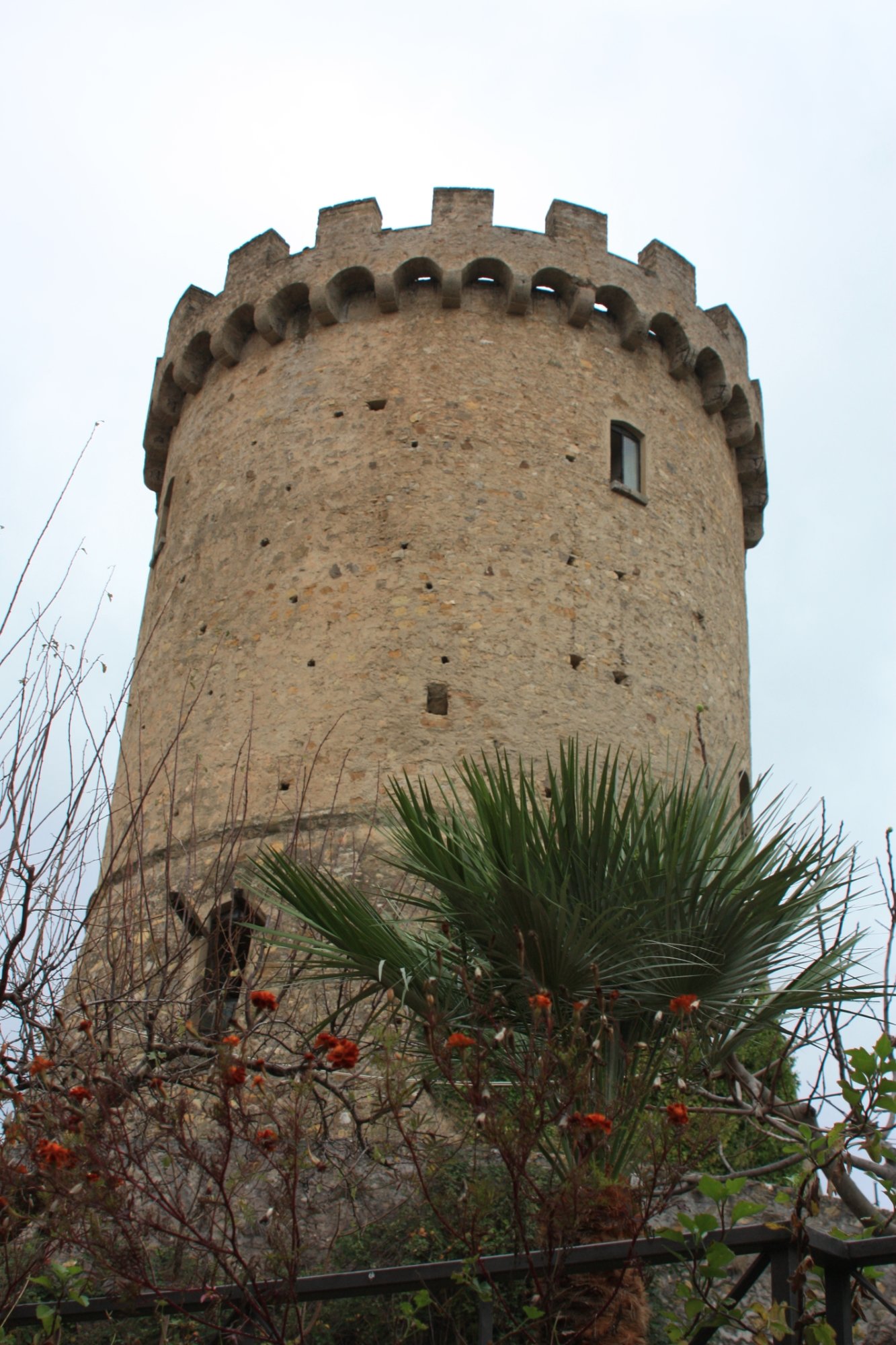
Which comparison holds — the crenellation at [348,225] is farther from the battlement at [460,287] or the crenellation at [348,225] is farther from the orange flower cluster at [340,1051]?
the orange flower cluster at [340,1051]

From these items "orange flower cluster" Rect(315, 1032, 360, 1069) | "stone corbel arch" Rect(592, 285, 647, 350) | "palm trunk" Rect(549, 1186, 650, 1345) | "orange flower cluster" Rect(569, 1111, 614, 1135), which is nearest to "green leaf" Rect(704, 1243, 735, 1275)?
"orange flower cluster" Rect(569, 1111, 614, 1135)

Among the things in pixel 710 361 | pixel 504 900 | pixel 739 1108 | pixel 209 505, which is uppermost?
pixel 710 361

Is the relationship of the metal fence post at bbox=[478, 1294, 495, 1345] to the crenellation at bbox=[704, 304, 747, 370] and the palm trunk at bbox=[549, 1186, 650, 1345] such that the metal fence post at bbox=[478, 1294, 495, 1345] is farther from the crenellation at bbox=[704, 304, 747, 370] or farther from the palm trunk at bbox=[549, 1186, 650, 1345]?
the crenellation at bbox=[704, 304, 747, 370]

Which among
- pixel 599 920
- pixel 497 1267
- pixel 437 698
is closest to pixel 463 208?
pixel 437 698

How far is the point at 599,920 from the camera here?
5117 mm

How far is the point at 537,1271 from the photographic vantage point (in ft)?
14.0

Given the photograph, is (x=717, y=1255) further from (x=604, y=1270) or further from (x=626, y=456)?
(x=626, y=456)

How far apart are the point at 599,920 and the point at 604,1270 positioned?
4.18 ft

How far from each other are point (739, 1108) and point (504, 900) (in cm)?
126

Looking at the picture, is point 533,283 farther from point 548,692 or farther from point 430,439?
point 548,692

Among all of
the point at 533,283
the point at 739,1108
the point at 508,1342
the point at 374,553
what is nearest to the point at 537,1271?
the point at 508,1342

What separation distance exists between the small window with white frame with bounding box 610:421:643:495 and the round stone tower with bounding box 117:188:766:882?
30 mm

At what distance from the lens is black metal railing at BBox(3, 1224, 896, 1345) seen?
3734 millimetres

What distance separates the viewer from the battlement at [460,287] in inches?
448
